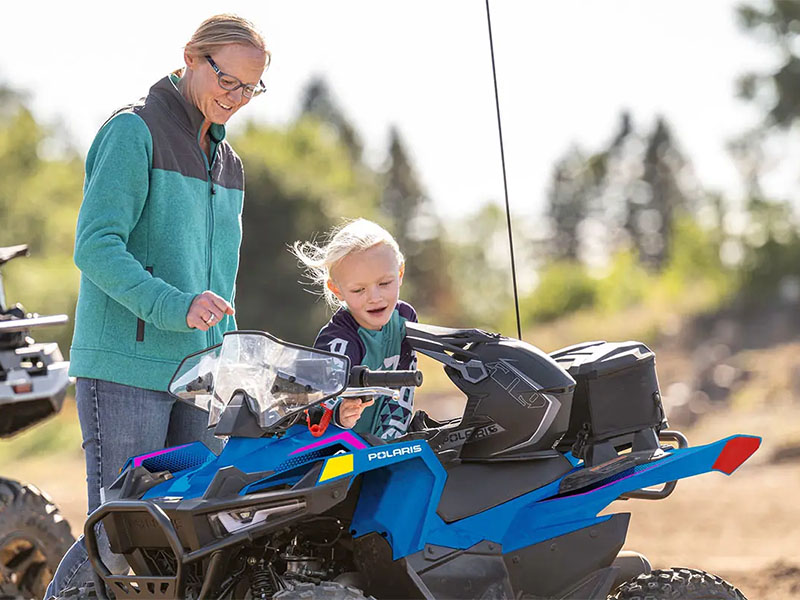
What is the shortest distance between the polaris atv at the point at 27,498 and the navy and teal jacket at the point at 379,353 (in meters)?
1.84

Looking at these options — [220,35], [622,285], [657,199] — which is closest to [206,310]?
[220,35]

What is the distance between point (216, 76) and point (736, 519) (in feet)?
24.4

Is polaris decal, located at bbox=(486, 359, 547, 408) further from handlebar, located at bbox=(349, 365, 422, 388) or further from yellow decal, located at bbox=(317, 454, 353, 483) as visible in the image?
yellow decal, located at bbox=(317, 454, 353, 483)

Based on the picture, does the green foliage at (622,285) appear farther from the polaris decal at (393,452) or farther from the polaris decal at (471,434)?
the polaris decal at (393,452)

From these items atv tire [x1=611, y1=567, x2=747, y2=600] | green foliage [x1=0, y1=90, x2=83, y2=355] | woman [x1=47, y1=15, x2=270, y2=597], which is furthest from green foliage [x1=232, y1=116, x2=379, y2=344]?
atv tire [x1=611, y1=567, x2=747, y2=600]

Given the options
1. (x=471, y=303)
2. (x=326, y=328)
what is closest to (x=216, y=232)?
(x=326, y=328)

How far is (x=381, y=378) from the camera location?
2998 mm

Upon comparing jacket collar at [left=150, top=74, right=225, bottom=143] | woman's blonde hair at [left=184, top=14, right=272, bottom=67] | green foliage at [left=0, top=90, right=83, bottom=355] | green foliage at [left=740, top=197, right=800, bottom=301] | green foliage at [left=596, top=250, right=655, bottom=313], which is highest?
woman's blonde hair at [left=184, top=14, right=272, bottom=67]

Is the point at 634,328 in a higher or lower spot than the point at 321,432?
lower

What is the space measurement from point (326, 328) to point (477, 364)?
49cm

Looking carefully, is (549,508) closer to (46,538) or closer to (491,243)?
(46,538)

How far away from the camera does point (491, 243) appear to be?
6028cm

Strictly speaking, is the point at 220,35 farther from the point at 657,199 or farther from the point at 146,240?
the point at 657,199

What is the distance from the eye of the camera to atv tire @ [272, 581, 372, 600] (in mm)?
2867
